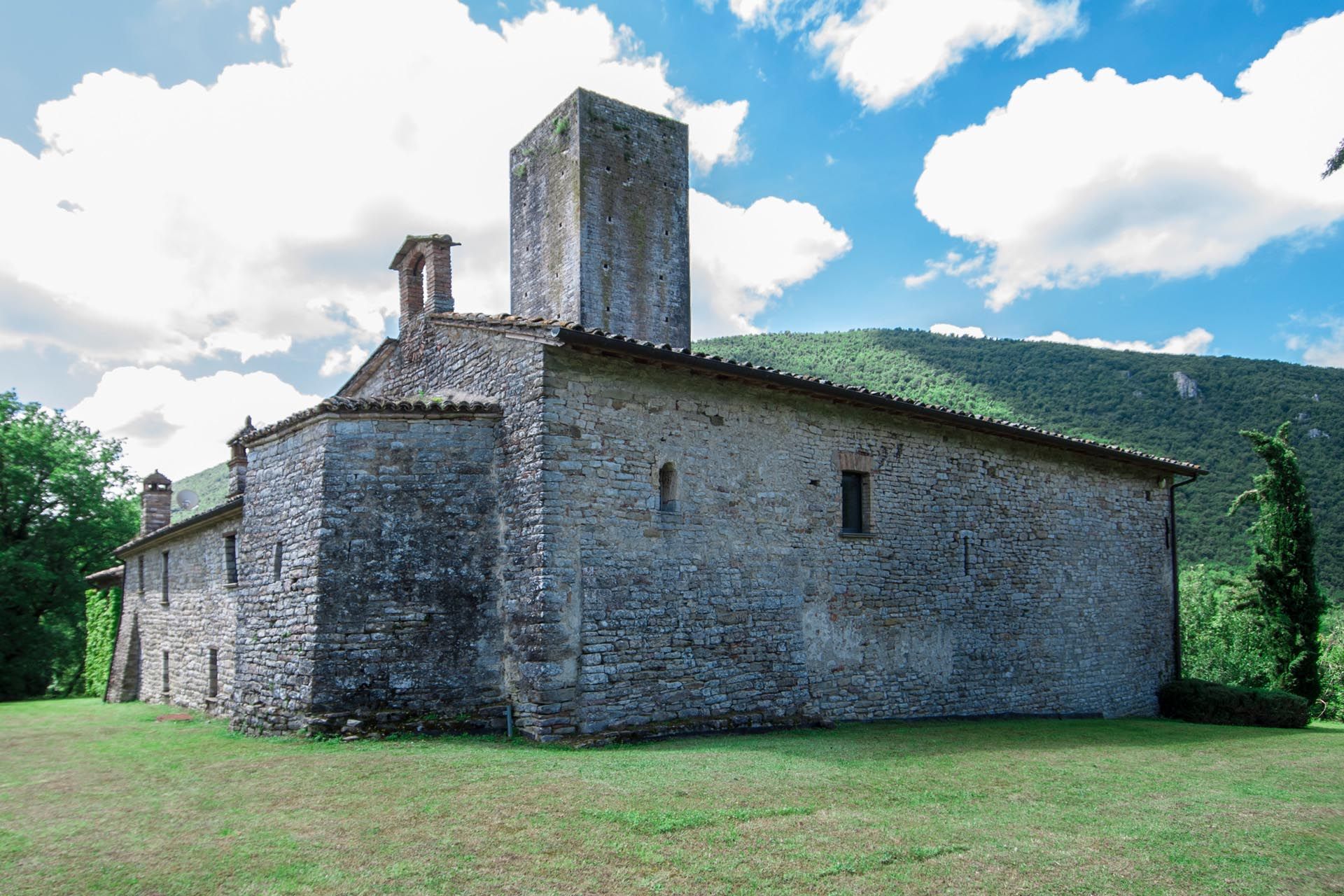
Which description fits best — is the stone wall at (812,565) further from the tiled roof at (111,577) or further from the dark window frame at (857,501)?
the tiled roof at (111,577)

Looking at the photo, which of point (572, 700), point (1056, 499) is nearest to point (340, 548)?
point (572, 700)

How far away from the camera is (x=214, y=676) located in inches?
642

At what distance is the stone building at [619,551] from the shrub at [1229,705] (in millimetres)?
2242

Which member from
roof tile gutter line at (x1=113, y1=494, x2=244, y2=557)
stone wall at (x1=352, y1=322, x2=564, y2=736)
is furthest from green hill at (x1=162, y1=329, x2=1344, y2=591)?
stone wall at (x1=352, y1=322, x2=564, y2=736)

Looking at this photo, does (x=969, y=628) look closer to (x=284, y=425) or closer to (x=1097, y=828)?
(x=1097, y=828)

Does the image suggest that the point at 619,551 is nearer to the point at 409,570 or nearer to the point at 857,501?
the point at 409,570

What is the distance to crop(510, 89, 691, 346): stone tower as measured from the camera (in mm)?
19766

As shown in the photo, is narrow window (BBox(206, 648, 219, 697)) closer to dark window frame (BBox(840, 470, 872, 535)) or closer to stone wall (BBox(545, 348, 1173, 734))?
stone wall (BBox(545, 348, 1173, 734))

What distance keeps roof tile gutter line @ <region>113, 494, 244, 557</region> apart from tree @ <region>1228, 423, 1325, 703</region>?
21.9 meters

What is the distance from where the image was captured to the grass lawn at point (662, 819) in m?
5.45

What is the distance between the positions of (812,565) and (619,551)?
138 inches

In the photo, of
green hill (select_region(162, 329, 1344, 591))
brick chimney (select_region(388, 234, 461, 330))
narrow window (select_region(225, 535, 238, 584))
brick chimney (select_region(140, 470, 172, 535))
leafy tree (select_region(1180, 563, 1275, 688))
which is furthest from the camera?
green hill (select_region(162, 329, 1344, 591))

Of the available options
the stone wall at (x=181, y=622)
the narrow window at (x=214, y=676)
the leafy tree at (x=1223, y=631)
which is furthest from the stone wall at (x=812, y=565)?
the narrow window at (x=214, y=676)

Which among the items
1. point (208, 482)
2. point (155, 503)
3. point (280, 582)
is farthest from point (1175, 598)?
point (208, 482)
